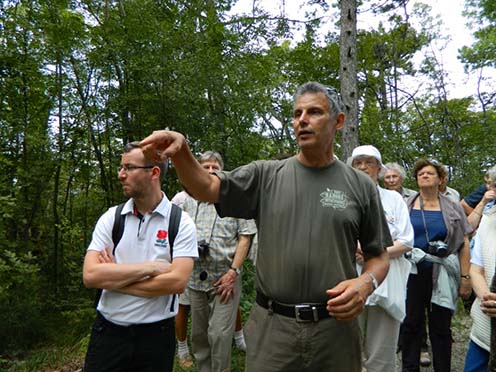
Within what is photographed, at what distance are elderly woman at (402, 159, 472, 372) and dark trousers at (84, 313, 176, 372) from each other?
2704mm

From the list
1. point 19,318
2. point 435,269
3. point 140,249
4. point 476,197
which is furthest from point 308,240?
point 19,318

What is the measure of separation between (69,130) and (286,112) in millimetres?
5906

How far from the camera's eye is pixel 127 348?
8.05 feet

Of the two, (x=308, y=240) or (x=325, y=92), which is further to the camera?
(x=325, y=92)

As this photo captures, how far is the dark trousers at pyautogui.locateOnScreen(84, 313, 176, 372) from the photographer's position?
8.00ft

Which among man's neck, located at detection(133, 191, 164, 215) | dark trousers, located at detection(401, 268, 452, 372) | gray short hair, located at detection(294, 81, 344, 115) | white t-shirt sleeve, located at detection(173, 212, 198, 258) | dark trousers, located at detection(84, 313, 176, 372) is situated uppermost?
gray short hair, located at detection(294, 81, 344, 115)

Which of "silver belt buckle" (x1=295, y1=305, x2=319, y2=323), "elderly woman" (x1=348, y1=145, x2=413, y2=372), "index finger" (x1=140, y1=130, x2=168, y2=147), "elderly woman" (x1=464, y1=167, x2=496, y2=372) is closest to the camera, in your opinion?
"index finger" (x1=140, y1=130, x2=168, y2=147)

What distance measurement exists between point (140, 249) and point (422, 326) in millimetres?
3124

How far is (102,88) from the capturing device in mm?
8367

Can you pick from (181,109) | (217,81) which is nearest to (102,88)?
(181,109)

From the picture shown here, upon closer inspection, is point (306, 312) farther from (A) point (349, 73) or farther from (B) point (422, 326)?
(A) point (349, 73)

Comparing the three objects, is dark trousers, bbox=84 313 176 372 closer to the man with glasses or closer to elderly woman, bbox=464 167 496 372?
the man with glasses

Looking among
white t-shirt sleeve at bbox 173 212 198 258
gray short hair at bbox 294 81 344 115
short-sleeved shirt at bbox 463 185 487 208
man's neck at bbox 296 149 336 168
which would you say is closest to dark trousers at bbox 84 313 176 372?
white t-shirt sleeve at bbox 173 212 198 258

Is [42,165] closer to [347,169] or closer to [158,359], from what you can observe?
[158,359]
